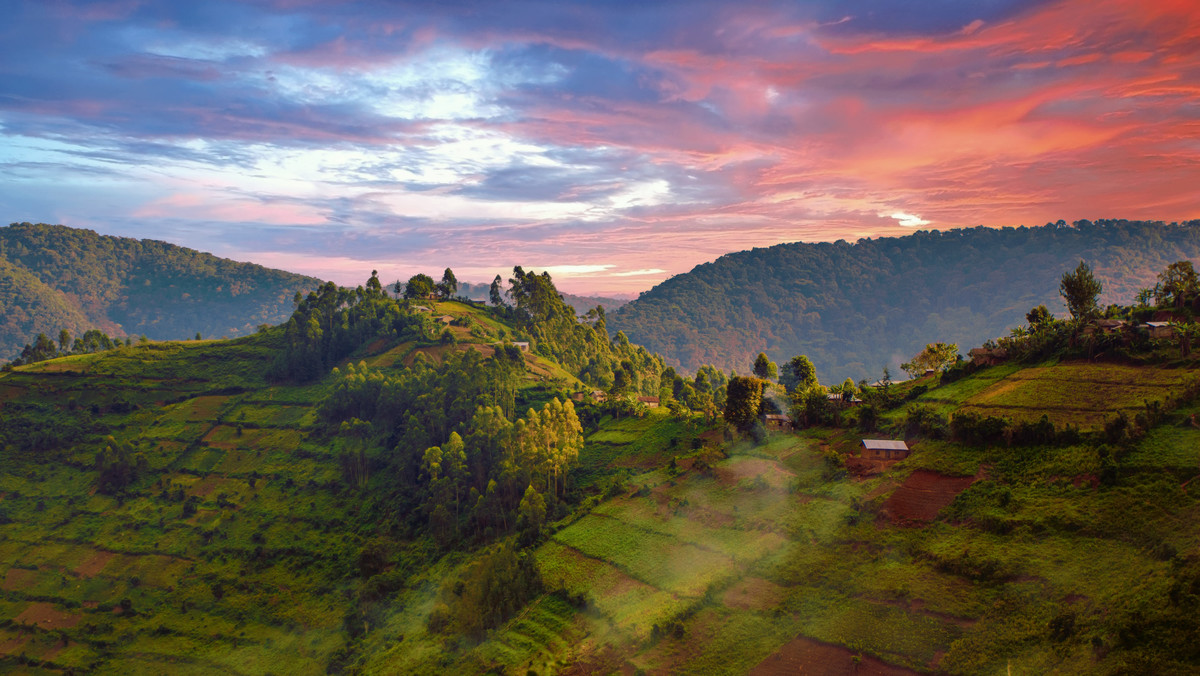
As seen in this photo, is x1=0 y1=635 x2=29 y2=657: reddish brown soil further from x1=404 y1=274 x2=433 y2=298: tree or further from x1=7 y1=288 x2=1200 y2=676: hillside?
x1=404 y1=274 x2=433 y2=298: tree

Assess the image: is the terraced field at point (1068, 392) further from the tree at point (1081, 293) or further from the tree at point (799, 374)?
the tree at point (799, 374)

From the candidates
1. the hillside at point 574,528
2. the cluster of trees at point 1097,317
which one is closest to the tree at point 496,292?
the hillside at point 574,528

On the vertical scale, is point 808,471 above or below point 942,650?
above

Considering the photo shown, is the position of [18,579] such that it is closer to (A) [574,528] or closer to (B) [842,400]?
(A) [574,528]

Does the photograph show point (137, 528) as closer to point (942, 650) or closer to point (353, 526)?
point (353, 526)

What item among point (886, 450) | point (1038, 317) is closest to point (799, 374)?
point (1038, 317)

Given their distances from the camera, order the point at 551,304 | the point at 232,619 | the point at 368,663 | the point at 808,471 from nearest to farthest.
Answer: the point at 368,663, the point at 808,471, the point at 232,619, the point at 551,304

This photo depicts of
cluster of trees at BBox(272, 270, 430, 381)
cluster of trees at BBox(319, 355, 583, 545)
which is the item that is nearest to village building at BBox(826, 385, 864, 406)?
cluster of trees at BBox(319, 355, 583, 545)

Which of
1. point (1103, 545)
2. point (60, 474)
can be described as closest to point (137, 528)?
point (60, 474)

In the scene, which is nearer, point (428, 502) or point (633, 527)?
point (633, 527)
